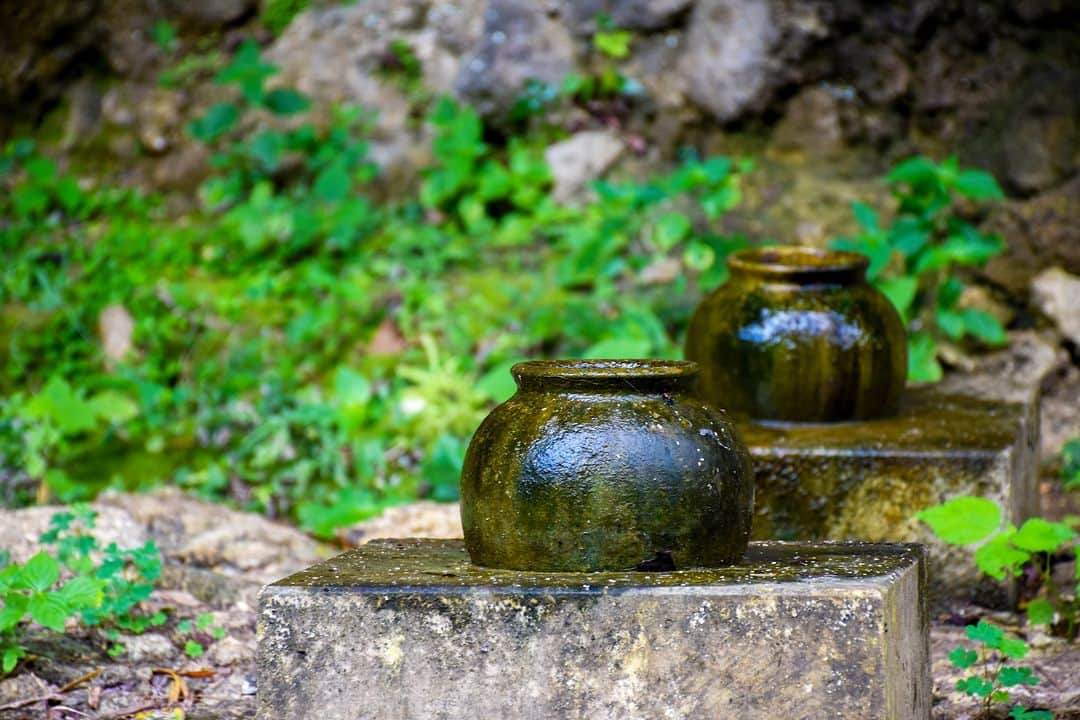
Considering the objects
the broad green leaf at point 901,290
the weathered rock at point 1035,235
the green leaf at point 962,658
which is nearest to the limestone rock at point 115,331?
the broad green leaf at point 901,290

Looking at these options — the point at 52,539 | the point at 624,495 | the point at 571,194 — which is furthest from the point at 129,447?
the point at 624,495

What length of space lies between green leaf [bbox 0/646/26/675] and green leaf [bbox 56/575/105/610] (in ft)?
0.51

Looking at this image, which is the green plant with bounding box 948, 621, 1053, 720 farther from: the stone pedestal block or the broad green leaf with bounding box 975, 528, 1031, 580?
the stone pedestal block

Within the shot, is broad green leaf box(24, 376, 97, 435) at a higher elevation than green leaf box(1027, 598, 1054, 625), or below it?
below

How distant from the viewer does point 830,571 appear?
2402 millimetres

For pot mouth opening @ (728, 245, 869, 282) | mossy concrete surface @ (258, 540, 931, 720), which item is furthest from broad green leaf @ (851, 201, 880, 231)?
mossy concrete surface @ (258, 540, 931, 720)

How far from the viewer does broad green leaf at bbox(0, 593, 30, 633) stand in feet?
9.85

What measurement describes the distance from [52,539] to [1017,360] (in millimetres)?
3837

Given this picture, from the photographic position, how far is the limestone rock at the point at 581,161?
260 inches

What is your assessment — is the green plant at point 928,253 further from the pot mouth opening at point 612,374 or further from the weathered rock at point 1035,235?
the pot mouth opening at point 612,374

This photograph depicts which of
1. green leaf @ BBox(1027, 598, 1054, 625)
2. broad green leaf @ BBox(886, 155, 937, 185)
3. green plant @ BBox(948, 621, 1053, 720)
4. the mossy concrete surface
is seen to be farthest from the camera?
broad green leaf @ BBox(886, 155, 937, 185)

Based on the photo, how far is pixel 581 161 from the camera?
6.62m

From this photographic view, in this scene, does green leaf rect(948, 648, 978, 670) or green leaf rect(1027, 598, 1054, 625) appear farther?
green leaf rect(1027, 598, 1054, 625)

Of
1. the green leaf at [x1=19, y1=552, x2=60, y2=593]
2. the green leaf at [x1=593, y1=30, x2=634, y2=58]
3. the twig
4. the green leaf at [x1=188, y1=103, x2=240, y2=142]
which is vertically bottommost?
the twig
